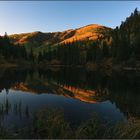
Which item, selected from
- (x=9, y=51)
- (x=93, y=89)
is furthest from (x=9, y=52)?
(x=93, y=89)


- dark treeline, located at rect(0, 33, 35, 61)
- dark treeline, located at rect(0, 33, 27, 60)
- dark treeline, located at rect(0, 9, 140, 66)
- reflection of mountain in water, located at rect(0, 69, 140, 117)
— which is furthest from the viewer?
dark treeline, located at rect(0, 33, 27, 60)

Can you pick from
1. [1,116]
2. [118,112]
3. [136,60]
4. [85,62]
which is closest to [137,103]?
[118,112]

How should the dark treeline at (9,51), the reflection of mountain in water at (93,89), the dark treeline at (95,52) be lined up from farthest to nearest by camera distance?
the dark treeline at (9,51) < the dark treeline at (95,52) < the reflection of mountain in water at (93,89)

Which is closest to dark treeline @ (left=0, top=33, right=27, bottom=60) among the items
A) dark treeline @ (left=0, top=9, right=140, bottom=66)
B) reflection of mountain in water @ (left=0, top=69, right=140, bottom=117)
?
dark treeline @ (left=0, top=9, right=140, bottom=66)

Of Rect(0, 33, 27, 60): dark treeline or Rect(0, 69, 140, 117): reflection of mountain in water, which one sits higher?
Rect(0, 33, 27, 60): dark treeline

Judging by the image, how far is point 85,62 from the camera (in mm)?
132250

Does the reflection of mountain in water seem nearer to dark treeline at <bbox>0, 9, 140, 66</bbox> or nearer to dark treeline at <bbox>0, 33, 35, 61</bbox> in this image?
dark treeline at <bbox>0, 9, 140, 66</bbox>

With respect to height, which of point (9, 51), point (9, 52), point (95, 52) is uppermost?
point (95, 52)

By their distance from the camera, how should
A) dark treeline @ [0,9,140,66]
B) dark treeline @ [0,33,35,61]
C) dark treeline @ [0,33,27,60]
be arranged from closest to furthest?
dark treeline @ [0,9,140,66]
dark treeline @ [0,33,35,61]
dark treeline @ [0,33,27,60]

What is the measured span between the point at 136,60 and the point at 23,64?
5361 centimetres

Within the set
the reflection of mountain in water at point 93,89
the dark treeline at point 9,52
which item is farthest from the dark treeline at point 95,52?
the reflection of mountain in water at point 93,89

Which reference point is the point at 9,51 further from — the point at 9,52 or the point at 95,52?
the point at 95,52

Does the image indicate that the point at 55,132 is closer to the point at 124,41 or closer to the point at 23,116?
the point at 23,116

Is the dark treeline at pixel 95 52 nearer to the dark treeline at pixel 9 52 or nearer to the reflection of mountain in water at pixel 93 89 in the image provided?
the dark treeline at pixel 9 52
